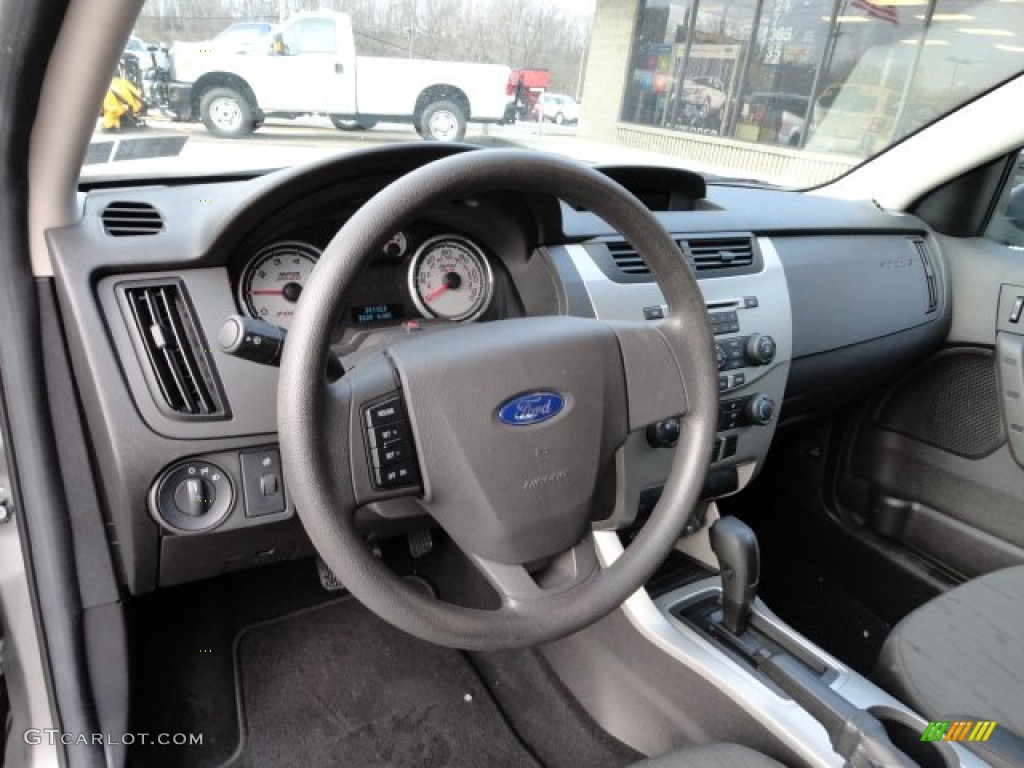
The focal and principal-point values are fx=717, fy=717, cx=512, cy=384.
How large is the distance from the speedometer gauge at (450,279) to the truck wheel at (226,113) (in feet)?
1.46

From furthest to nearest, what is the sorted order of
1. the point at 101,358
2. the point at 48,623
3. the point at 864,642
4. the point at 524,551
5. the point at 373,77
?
the point at 864,642, the point at 373,77, the point at 48,623, the point at 101,358, the point at 524,551

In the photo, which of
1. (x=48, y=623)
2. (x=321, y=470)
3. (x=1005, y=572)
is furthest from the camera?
(x=1005, y=572)

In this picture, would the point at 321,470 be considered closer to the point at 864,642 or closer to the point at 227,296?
the point at 227,296

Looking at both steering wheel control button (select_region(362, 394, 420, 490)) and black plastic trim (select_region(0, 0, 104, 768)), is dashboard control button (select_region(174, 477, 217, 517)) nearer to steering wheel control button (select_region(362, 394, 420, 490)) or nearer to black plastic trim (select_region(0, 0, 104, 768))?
black plastic trim (select_region(0, 0, 104, 768))

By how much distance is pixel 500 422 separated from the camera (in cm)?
96

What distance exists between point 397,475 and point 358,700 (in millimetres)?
1179

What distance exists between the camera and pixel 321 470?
2.75 ft

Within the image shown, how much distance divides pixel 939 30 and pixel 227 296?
6.71 ft

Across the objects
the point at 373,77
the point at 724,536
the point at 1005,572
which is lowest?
the point at 1005,572

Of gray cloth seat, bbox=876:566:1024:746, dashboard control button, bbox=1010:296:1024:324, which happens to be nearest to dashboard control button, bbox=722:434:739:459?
gray cloth seat, bbox=876:566:1024:746

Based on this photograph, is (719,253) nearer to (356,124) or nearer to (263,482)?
(356,124)

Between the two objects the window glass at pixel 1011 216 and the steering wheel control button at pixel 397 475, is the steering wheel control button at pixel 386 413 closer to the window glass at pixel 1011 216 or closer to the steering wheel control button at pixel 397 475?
the steering wheel control button at pixel 397 475

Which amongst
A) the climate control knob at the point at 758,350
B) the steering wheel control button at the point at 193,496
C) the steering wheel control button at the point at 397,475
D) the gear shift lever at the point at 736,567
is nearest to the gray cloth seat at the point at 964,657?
the gear shift lever at the point at 736,567

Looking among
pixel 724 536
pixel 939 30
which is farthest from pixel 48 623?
pixel 939 30
